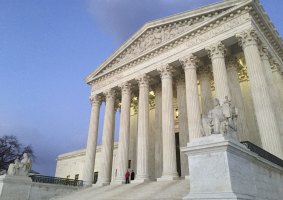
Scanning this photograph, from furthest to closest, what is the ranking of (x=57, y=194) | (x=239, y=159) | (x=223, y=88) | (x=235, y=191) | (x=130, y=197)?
(x=57, y=194), (x=223, y=88), (x=130, y=197), (x=239, y=159), (x=235, y=191)

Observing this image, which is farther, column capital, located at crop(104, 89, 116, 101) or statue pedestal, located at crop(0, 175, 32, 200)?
column capital, located at crop(104, 89, 116, 101)

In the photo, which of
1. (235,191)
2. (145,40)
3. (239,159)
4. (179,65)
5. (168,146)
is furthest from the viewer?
(145,40)

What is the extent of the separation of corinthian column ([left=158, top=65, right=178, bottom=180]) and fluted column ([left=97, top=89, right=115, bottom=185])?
23.9ft

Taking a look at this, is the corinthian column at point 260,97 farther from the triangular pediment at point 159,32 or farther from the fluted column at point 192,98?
the fluted column at point 192,98

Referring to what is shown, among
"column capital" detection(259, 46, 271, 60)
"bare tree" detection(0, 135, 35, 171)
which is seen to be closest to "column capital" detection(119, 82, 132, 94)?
"column capital" detection(259, 46, 271, 60)

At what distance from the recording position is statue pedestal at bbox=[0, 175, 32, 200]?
1869 centimetres

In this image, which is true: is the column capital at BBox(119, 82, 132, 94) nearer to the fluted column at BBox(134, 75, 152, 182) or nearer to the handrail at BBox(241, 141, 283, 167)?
the fluted column at BBox(134, 75, 152, 182)

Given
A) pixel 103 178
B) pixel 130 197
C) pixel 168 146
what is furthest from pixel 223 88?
pixel 103 178

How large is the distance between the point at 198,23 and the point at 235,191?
16.2 m

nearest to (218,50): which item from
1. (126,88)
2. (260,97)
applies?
(260,97)

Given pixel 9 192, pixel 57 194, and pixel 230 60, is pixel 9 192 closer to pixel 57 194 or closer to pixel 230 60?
pixel 57 194

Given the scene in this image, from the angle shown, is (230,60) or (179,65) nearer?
(230,60)

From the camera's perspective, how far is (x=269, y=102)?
16.2 m

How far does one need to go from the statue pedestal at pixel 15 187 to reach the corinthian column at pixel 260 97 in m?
17.9
